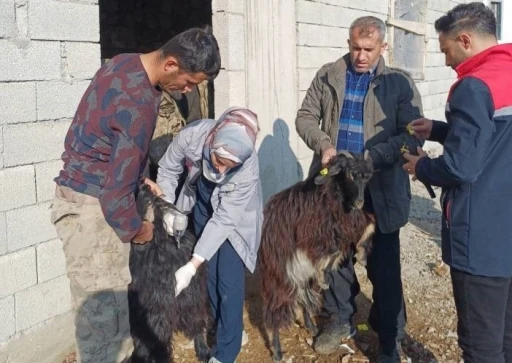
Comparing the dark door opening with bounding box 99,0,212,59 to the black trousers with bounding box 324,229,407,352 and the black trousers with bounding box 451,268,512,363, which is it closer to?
the black trousers with bounding box 324,229,407,352

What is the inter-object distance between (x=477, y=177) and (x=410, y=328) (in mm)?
2214

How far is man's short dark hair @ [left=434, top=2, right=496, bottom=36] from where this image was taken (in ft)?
8.92

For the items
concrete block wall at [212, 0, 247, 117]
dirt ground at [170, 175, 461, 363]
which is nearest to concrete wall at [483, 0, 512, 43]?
dirt ground at [170, 175, 461, 363]

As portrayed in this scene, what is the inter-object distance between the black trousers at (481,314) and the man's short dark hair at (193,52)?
1.53 meters

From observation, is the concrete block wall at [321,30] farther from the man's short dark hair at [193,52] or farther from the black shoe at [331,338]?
the man's short dark hair at [193,52]

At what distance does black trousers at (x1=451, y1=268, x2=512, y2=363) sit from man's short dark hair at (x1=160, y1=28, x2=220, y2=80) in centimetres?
153

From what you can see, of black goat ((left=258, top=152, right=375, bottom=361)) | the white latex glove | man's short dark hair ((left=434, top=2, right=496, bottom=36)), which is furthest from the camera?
black goat ((left=258, top=152, right=375, bottom=361))

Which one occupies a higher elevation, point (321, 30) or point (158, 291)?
point (321, 30)

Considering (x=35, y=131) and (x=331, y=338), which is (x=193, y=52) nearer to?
(x=35, y=131)

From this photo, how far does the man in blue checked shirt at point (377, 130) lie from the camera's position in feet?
12.0

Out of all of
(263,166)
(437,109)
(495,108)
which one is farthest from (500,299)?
(437,109)

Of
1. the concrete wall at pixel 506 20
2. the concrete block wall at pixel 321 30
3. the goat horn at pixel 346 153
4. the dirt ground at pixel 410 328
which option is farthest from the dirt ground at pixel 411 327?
the concrete wall at pixel 506 20

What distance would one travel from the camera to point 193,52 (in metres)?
2.55

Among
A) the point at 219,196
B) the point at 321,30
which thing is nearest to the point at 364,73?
the point at 219,196
